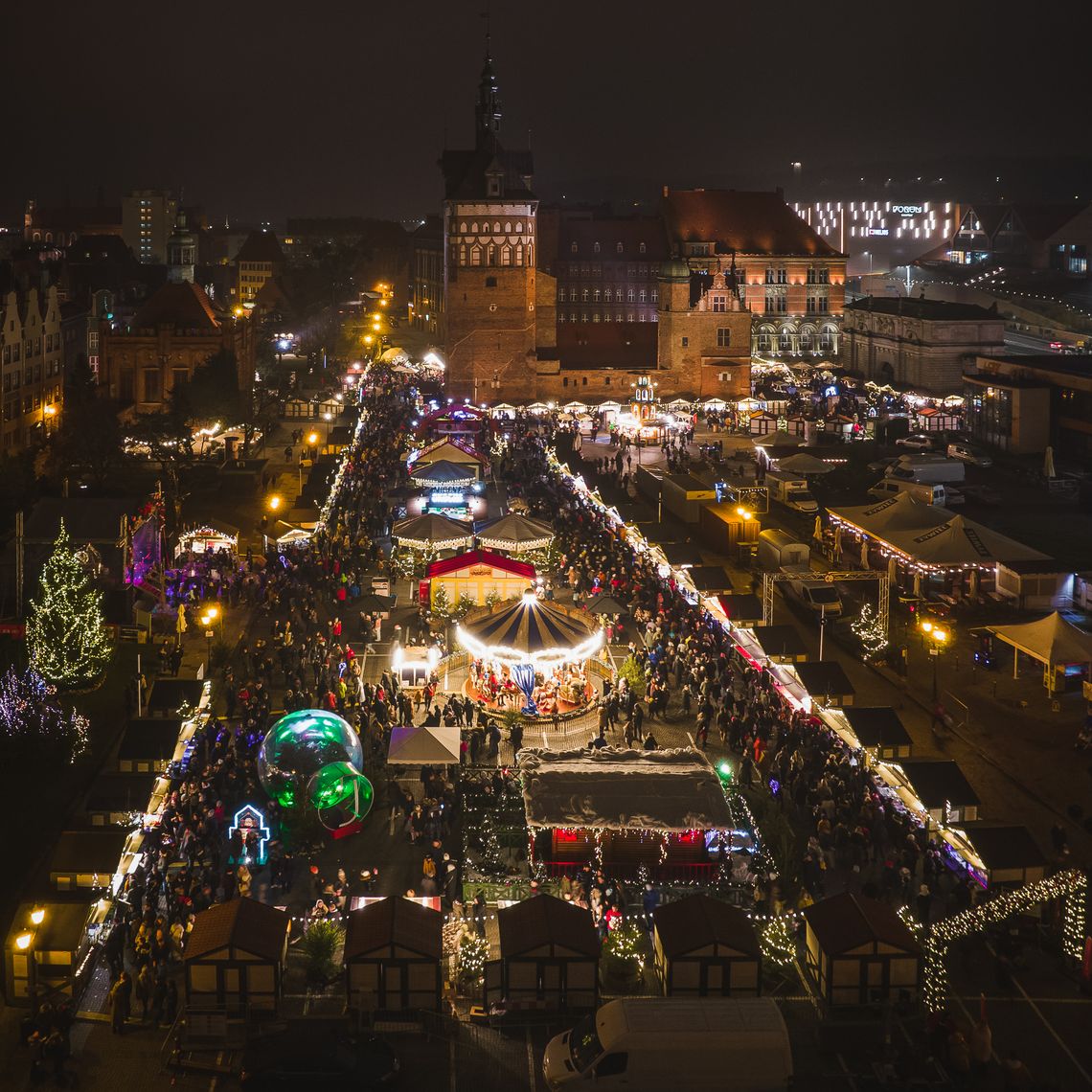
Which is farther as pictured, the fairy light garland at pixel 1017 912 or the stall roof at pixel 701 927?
the fairy light garland at pixel 1017 912

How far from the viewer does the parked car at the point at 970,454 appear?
1909 inches

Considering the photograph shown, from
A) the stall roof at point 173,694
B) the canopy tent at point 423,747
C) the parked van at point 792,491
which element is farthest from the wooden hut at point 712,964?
the parked van at point 792,491

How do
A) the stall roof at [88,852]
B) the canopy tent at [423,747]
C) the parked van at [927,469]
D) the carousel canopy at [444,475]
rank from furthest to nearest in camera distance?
the parked van at [927,469] → the carousel canopy at [444,475] → the canopy tent at [423,747] → the stall roof at [88,852]

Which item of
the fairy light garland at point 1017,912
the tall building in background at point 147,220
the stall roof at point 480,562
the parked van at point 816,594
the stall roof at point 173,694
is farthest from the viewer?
the tall building in background at point 147,220

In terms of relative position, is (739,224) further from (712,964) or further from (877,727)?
(712,964)

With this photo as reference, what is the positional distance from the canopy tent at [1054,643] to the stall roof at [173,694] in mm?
13864

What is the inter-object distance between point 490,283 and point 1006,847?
50.7 meters

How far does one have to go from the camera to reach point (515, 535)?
33.6m

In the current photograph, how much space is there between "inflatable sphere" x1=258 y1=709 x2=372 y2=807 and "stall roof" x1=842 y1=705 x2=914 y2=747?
715 centimetres

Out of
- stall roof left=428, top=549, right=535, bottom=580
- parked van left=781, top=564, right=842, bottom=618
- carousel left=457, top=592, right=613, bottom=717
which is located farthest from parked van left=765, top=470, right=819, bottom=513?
carousel left=457, top=592, right=613, bottom=717

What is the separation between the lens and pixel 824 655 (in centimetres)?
2806

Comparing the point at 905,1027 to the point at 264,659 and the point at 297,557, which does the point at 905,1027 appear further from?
the point at 297,557

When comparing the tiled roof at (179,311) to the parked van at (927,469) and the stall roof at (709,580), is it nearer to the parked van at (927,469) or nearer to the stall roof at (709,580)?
the parked van at (927,469)

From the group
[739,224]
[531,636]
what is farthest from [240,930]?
[739,224]
